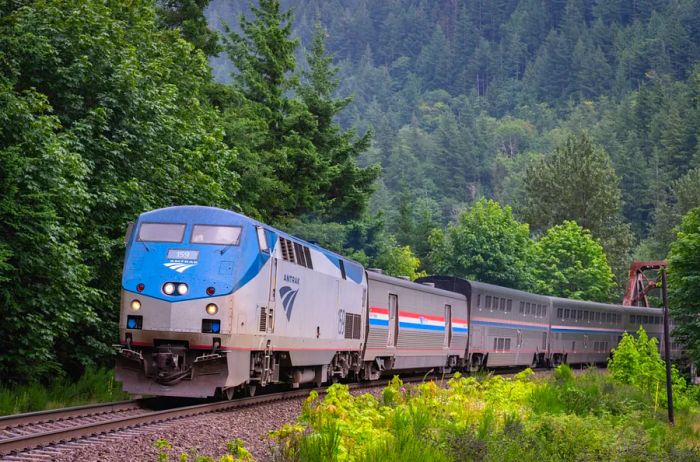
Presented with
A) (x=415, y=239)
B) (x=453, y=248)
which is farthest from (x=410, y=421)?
(x=415, y=239)

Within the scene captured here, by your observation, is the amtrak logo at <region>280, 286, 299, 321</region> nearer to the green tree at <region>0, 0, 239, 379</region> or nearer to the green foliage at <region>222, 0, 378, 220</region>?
the green tree at <region>0, 0, 239, 379</region>

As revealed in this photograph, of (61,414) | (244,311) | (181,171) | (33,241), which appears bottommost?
(61,414)

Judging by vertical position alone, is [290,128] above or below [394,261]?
above

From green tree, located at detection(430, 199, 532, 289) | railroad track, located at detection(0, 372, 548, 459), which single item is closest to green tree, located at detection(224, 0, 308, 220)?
railroad track, located at detection(0, 372, 548, 459)

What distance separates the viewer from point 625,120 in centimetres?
16762

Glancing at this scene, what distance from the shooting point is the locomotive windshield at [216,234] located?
17.4m

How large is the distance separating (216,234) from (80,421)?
4511 millimetres

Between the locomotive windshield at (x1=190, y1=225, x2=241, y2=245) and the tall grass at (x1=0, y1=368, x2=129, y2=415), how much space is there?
415cm

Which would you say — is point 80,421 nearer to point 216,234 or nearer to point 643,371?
point 216,234

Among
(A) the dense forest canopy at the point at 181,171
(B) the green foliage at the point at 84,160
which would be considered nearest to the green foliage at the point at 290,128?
(A) the dense forest canopy at the point at 181,171

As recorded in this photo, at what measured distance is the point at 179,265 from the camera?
17062 millimetres

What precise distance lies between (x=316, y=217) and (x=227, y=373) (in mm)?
33248

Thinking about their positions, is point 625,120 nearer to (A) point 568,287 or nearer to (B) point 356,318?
(A) point 568,287

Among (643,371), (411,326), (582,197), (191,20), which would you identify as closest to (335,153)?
(191,20)
